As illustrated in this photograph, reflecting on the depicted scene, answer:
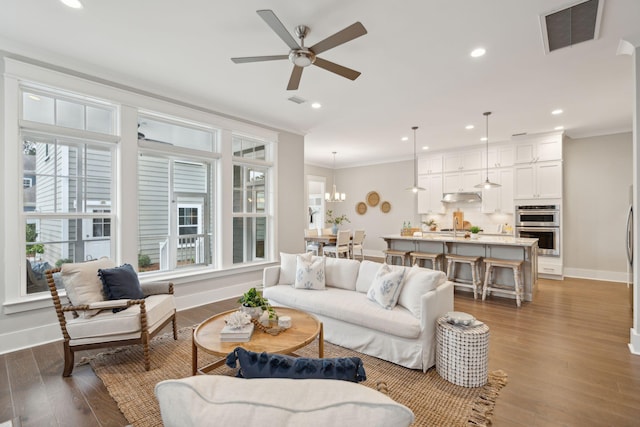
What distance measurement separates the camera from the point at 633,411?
205 cm

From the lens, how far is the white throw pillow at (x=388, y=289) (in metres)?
2.85

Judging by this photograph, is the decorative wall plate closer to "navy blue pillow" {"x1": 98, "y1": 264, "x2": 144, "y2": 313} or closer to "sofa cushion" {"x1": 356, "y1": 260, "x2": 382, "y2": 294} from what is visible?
"sofa cushion" {"x1": 356, "y1": 260, "x2": 382, "y2": 294}

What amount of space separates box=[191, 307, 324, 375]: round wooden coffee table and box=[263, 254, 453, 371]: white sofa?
1.61ft

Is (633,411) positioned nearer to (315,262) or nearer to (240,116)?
(315,262)

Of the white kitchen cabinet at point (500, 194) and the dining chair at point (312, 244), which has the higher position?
the white kitchen cabinet at point (500, 194)

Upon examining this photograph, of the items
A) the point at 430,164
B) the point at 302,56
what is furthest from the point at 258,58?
the point at 430,164

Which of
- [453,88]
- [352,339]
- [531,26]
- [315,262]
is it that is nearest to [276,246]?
[315,262]

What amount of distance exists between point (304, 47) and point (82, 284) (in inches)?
112

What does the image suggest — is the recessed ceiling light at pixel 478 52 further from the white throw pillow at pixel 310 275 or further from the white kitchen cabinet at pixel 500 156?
the white kitchen cabinet at pixel 500 156

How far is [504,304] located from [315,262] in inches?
118

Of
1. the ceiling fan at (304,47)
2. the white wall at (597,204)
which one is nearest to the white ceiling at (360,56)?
the ceiling fan at (304,47)

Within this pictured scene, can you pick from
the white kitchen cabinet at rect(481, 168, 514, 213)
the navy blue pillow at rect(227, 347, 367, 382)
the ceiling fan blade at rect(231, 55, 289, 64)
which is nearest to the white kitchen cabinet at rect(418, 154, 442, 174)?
the white kitchen cabinet at rect(481, 168, 514, 213)

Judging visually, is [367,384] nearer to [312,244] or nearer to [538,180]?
[312,244]

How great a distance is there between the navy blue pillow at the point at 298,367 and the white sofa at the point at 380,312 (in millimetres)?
1804
